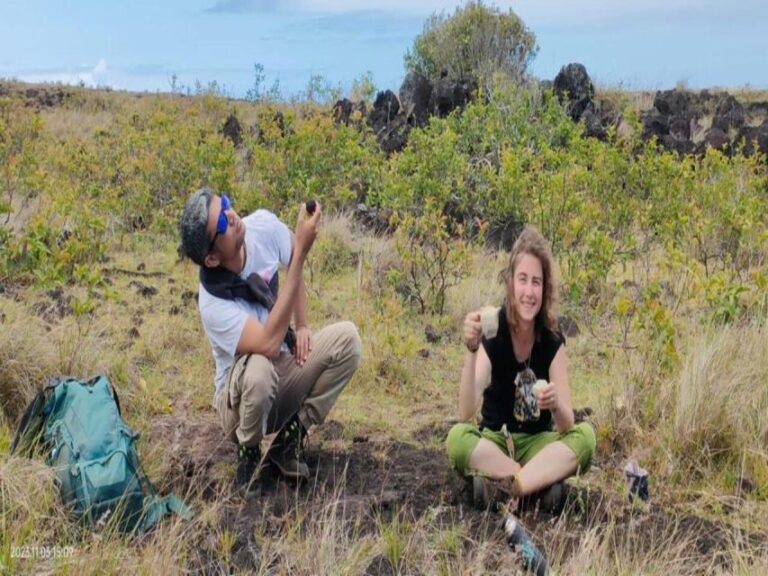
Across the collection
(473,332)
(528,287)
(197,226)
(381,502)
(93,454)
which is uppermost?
(197,226)

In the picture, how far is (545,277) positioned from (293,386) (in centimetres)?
118

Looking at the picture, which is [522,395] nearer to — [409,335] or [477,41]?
[409,335]

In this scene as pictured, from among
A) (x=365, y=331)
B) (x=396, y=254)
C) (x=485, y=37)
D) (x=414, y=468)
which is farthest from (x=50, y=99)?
(x=414, y=468)

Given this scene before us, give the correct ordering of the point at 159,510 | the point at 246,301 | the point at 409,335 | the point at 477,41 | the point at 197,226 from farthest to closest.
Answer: the point at 477,41 < the point at 409,335 < the point at 246,301 < the point at 197,226 < the point at 159,510

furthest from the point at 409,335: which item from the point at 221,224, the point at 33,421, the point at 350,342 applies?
the point at 33,421

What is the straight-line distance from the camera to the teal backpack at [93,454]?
332cm

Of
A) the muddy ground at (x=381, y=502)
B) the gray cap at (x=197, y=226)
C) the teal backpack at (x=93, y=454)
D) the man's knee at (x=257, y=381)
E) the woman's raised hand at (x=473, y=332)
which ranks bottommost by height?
the muddy ground at (x=381, y=502)

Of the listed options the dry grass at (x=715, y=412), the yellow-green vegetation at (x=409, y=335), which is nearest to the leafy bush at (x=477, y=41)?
the yellow-green vegetation at (x=409, y=335)

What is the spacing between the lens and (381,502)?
3.61 metres

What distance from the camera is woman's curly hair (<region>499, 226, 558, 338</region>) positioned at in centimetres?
363

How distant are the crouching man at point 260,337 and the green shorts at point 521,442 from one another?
0.61m

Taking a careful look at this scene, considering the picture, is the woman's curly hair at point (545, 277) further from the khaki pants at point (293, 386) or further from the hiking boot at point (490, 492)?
the khaki pants at point (293, 386)

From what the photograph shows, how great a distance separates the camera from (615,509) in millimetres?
3607

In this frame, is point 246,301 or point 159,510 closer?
point 159,510
